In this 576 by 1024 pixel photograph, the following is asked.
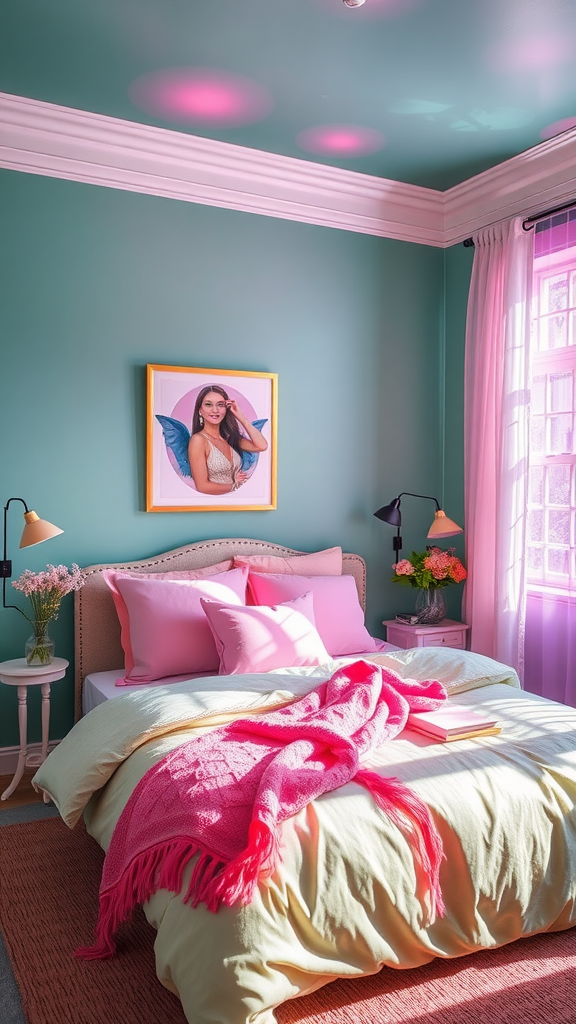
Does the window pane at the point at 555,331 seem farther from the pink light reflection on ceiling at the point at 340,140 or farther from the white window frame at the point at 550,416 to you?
the pink light reflection on ceiling at the point at 340,140

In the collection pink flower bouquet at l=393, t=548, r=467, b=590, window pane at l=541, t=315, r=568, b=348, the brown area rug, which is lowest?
the brown area rug

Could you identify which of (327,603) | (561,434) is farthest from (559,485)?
(327,603)

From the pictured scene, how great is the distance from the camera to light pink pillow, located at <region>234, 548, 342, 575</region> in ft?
13.2

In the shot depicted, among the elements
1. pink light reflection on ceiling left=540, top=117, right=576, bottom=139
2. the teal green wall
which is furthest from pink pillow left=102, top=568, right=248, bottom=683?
pink light reflection on ceiling left=540, top=117, right=576, bottom=139

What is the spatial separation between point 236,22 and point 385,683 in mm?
2407

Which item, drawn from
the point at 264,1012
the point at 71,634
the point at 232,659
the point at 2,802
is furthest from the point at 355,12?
the point at 2,802

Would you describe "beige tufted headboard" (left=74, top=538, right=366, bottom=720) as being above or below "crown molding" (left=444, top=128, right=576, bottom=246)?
below

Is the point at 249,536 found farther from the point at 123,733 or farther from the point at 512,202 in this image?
the point at 512,202

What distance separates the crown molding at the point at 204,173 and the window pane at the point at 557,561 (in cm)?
197

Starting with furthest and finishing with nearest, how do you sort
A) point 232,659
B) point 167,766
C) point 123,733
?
point 232,659 → point 123,733 → point 167,766

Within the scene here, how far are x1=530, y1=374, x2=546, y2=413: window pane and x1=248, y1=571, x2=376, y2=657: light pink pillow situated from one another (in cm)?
137

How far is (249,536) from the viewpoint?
13.8ft

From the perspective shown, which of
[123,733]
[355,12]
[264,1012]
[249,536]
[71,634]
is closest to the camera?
[264,1012]

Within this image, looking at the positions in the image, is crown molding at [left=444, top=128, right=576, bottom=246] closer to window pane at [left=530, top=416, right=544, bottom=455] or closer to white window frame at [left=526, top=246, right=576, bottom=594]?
white window frame at [left=526, top=246, right=576, bottom=594]
